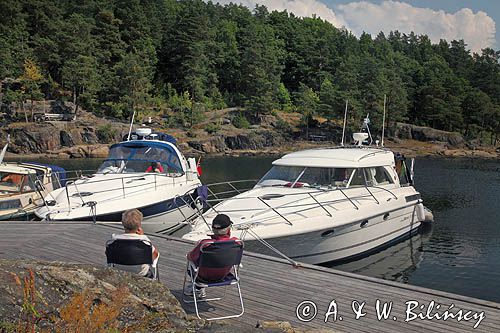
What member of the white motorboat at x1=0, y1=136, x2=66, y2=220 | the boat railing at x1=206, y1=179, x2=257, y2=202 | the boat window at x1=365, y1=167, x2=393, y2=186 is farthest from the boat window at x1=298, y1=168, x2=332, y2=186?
the white motorboat at x1=0, y1=136, x2=66, y2=220

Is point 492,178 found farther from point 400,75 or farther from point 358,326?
point 400,75

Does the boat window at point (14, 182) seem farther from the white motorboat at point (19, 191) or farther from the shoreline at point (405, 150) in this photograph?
the shoreline at point (405, 150)

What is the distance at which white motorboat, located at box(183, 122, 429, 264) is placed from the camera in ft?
35.9

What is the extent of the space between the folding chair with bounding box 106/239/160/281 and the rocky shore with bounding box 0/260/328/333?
133cm

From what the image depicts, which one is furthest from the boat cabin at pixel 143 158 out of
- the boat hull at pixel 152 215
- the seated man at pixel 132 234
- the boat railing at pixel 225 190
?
the seated man at pixel 132 234

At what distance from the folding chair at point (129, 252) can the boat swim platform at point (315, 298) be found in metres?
0.94

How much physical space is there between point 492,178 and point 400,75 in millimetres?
52299

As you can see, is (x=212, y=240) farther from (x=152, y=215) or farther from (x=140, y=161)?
(x=140, y=161)

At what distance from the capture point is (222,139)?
63.6m

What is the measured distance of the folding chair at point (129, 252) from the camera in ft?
19.8

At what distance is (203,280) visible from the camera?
6164mm

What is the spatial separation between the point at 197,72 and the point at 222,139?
16537mm

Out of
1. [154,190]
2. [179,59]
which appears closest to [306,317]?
[154,190]

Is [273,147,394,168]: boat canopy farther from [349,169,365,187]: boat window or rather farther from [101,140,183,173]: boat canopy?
[101,140,183,173]: boat canopy
